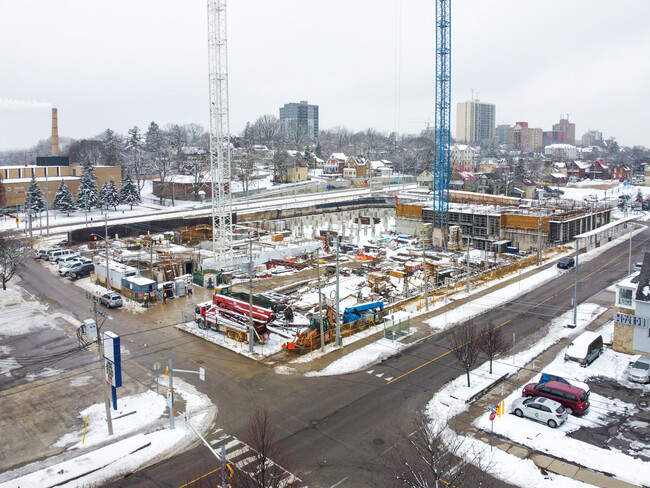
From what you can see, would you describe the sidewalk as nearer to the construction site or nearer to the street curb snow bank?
the construction site

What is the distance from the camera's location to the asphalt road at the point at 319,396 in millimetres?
14797

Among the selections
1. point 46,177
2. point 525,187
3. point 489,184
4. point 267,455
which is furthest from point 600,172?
point 267,455

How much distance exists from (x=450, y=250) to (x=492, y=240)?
15.4 feet

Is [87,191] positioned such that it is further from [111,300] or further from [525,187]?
[525,187]

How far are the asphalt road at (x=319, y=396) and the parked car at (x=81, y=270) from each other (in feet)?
23.8

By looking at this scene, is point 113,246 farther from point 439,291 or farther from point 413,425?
point 413,425

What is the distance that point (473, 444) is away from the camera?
15734 millimetres

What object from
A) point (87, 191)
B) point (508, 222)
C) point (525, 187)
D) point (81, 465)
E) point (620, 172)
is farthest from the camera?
point (620, 172)

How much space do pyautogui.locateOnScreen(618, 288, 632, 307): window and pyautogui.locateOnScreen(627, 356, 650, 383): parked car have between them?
9.63 feet

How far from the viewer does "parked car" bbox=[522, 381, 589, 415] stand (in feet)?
57.2

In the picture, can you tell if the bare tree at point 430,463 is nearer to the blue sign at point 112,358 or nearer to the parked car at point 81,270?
the blue sign at point 112,358

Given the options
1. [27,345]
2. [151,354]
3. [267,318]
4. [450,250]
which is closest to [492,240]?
[450,250]

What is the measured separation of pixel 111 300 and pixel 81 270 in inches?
351

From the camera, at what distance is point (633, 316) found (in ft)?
73.8
